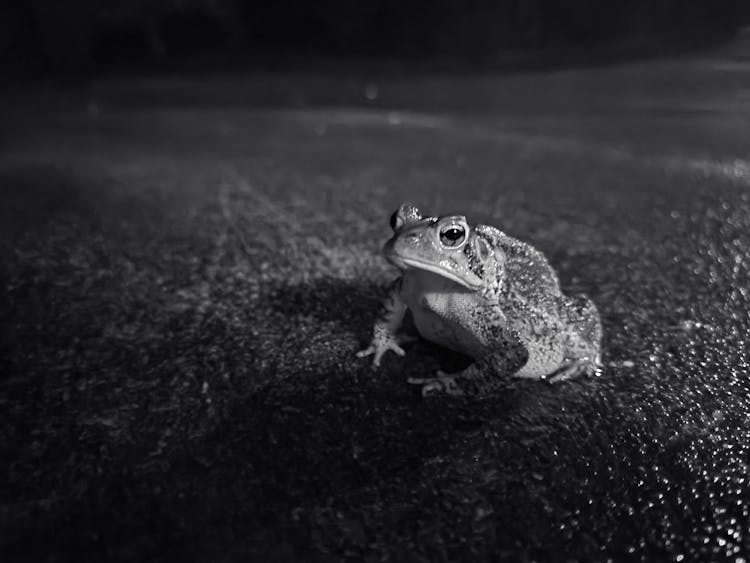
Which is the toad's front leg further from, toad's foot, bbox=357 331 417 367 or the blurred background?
the blurred background

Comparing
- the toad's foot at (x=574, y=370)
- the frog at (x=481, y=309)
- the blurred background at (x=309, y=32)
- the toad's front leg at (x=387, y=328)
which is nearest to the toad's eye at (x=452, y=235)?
the frog at (x=481, y=309)

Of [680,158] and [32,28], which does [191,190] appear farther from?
[680,158]

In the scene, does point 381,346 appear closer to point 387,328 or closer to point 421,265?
point 387,328

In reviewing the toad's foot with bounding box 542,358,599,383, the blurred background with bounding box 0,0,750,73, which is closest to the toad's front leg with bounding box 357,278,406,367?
the toad's foot with bounding box 542,358,599,383

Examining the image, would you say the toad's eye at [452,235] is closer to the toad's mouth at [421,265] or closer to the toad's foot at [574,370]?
the toad's mouth at [421,265]

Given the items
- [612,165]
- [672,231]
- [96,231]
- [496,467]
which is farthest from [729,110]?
[96,231]
